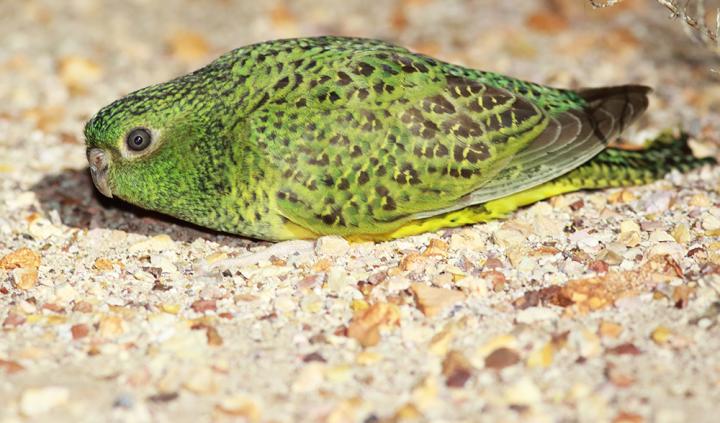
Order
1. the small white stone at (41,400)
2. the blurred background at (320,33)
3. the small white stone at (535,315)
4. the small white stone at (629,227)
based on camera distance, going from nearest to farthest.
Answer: the small white stone at (41,400) < the small white stone at (535,315) < the small white stone at (629,227) < the blurred background at (320,33)

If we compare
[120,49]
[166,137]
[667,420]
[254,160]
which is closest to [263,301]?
[254,160]

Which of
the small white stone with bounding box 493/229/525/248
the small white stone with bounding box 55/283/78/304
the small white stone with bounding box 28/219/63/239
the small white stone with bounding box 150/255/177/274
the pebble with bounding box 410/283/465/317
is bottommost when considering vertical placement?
the pebble with bounding box 410/283/465/317

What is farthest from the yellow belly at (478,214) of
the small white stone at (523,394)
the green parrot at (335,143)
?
the small white stone at (523,394)

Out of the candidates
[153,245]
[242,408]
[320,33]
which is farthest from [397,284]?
[320,33]

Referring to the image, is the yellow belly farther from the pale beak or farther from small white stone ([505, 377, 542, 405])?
small white stone ([505, 377, 542, 405])

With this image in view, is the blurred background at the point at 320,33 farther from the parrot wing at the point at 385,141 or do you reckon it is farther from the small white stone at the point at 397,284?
Answer: the small white stone at the point at 397,284

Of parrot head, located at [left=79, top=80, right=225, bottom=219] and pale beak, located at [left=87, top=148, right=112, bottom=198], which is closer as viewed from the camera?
parrot head, located at [left=79, top=80, right=225, bottom=219]

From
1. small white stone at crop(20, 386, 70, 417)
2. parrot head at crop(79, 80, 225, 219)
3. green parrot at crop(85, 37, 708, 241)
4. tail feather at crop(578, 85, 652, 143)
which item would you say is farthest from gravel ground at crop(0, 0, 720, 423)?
tail feather at crop(578, 85, 652, 143)
